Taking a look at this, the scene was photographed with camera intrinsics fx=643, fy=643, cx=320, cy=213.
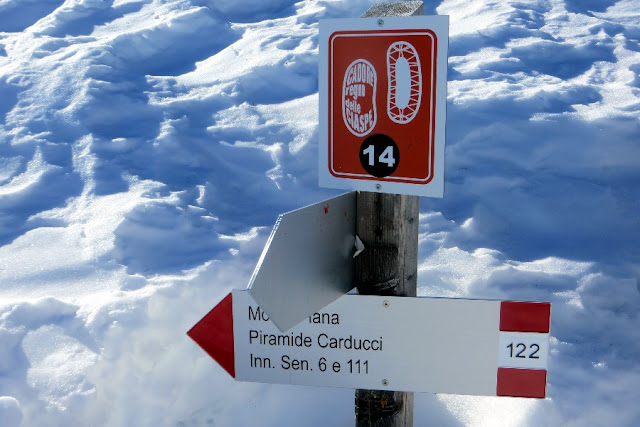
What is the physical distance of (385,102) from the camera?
1423 millimetres

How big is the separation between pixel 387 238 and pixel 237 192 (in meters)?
3.26

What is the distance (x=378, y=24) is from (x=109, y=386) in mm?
2021

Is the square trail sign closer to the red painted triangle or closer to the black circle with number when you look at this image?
the black circle with number

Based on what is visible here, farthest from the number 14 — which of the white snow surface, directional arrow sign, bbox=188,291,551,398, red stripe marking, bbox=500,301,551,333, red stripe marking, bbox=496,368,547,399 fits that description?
the white snow surface

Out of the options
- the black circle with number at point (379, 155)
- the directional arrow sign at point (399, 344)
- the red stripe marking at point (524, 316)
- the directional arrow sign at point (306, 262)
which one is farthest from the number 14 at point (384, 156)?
the red stripe marking at point (524, 316)

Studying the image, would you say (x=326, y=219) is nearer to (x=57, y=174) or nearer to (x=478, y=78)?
(x=57, y=174)

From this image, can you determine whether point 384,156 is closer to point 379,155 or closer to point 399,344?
point 379,155

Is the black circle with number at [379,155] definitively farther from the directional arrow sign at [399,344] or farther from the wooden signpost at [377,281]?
the directional arrow sign at [399,344]

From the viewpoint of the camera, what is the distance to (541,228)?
13.9ft

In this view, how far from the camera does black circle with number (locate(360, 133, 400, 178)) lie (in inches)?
57.1

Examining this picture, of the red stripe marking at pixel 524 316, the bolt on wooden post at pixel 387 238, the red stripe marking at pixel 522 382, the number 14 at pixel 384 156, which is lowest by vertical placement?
the red stripe marking at pixel 522 382

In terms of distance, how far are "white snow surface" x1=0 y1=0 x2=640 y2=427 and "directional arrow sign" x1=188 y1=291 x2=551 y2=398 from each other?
3.64 feet

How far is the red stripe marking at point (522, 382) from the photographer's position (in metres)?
1.55

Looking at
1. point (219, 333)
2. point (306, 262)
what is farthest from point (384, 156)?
point (219, 333)
